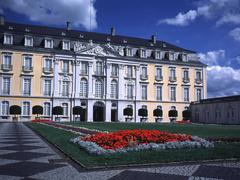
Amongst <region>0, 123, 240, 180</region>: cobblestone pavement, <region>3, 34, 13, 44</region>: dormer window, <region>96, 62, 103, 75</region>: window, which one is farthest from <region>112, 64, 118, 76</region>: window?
<region>0, 123, 240, 180</region>: cobblestone pavement

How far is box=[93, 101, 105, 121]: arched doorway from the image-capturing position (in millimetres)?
48344

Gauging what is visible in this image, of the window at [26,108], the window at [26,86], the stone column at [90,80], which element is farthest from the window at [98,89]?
the window at [26,108]

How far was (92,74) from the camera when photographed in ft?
158

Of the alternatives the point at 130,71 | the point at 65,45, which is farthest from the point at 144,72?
the point at 65,45

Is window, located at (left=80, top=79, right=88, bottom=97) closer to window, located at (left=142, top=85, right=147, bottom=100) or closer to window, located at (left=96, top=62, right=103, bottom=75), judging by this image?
window, located at (left=96, top=62, right=103, bottom=75)

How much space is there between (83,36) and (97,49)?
404 cm

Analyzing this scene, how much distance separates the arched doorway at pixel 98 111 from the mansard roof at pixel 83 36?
10433mm

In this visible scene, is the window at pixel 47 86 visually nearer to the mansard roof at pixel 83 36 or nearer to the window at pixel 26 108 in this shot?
→ the window at pixel 26 108

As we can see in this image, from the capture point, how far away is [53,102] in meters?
45.5

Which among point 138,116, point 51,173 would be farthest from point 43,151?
point 138,116

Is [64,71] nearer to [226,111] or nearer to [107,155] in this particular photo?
[226,111]

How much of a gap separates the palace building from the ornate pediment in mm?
156

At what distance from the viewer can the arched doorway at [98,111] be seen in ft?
159

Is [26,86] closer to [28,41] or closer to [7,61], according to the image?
[7,61]
